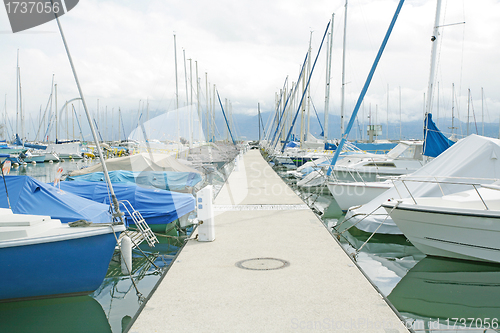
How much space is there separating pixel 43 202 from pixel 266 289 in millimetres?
6466

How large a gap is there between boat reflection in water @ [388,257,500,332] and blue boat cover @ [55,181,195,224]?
23.8ft

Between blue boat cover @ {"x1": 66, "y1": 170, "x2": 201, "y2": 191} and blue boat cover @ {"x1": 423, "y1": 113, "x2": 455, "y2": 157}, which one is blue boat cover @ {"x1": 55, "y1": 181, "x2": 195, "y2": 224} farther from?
blue boat cover @ {"x1": 423, "y1": 113, "x2": 455, "y2": 157}

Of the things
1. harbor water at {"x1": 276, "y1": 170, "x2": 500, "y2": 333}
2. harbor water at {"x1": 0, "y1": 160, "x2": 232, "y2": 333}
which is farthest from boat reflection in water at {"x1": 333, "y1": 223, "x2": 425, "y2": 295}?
harbor water at {"x1": 0, "y1": 160, "x2": 232, "y2": 333}

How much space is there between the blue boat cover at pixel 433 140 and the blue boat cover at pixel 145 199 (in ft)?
32.4

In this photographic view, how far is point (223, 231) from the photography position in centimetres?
945

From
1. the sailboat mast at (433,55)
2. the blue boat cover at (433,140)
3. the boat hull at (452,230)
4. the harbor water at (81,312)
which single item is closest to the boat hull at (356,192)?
the blue boat cover at (433,140)

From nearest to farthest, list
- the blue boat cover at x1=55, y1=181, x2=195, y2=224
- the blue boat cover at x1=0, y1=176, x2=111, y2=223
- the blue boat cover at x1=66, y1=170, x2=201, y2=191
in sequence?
1. the blue boat cover at x1=0, y1=176, x2=111, y2=223
2. the blue boat cover at x1=55, y1=181, x2=195, y2=224
3. the blue boat cover at x1=66, y1=170, x2=201, y2=191

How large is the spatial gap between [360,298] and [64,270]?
17.0ft

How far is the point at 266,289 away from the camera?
5.65 m

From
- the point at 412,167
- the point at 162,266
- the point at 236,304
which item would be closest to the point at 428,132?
the point at 412,167

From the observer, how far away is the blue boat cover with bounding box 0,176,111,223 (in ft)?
29.4

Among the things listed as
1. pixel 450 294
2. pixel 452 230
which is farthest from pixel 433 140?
pixel 450 294

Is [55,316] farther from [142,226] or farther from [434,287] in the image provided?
[434,287]

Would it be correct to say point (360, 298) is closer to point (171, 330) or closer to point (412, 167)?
point (171, 330)
